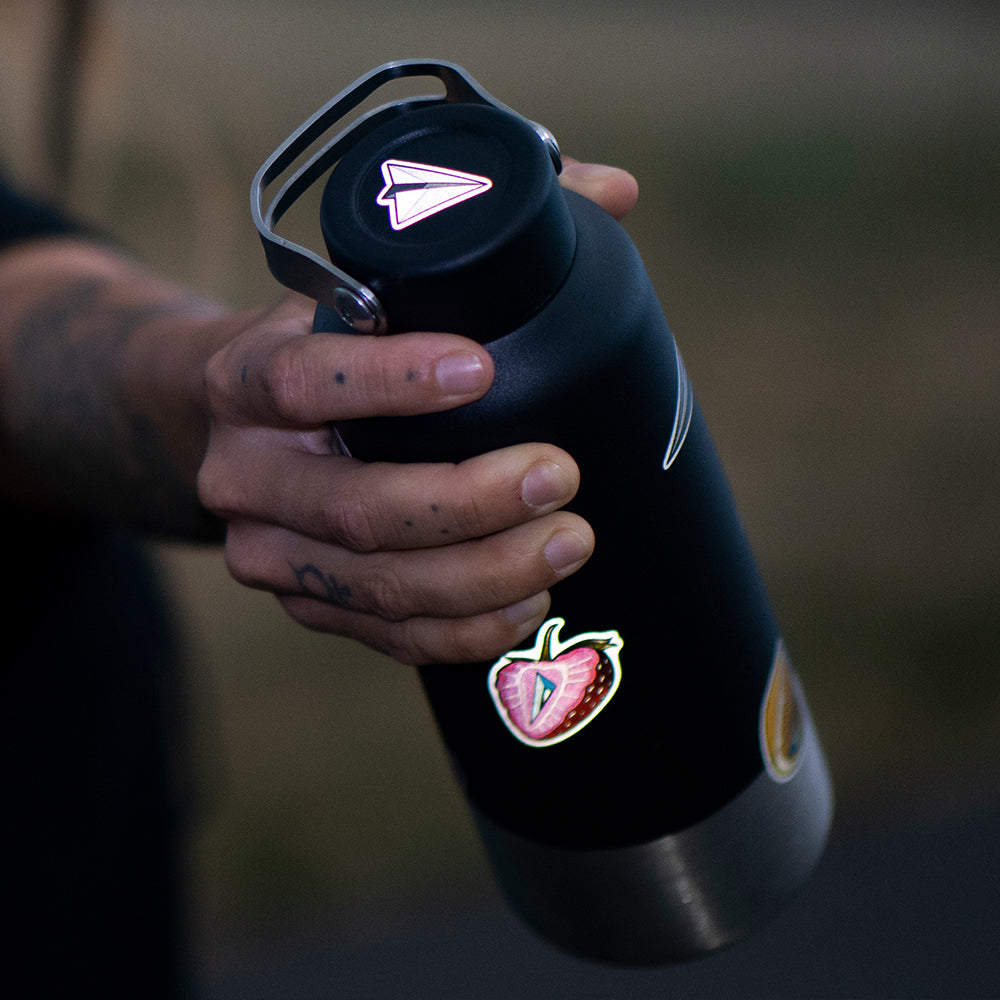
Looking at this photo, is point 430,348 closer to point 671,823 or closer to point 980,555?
point 671,823

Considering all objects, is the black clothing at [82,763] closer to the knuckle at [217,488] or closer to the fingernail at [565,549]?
the knuckle at [217,488]

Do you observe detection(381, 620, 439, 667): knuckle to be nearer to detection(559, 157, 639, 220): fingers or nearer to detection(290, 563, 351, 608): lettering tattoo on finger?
detection(290, 563, 351, 608): lettering tattoo on finger

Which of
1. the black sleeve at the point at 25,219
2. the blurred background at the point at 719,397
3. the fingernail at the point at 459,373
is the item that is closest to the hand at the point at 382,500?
the fingernail at the point at 459,373

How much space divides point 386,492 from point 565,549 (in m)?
0.09

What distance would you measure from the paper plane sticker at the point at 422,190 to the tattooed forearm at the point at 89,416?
354 millimetres

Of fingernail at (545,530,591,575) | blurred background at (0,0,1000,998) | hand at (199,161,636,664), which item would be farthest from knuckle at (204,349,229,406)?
blurred background at (0,0,1000,998)

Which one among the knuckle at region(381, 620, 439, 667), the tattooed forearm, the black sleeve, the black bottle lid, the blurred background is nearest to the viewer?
the black bottle lid

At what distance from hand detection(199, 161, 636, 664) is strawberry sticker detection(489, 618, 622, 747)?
18mm

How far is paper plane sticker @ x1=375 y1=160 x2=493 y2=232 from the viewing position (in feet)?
1.47

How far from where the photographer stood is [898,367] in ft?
8.71

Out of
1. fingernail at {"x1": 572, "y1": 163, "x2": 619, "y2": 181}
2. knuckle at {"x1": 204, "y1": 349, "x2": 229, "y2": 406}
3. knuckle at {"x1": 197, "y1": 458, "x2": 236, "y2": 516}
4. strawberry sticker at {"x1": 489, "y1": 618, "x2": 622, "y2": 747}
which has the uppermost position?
fingernail at {"x1": 572, "y1": 163, "x2": 619, "y2": 181}

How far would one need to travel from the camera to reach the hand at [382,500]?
46 cm

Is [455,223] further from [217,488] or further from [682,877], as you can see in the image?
[682,877]

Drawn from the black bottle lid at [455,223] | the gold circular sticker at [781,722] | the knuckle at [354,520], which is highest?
the black bottle lid at [455,223]
